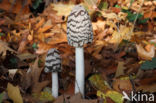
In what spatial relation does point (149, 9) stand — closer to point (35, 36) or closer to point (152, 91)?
point (35, 36)

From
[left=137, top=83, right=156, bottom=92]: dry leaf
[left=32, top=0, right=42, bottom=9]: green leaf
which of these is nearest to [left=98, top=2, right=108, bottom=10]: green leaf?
[left=32, top=0, right=42, bottom=9]: green leaf

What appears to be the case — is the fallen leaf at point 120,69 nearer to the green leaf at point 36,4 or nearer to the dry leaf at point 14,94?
the dry leaf at point 14,94

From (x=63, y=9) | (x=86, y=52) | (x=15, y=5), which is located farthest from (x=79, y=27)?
(x=15, y=5)

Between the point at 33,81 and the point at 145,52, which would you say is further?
the point at 145,52

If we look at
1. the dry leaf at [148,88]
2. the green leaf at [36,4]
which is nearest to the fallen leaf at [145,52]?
the dry leaf at [148,88]

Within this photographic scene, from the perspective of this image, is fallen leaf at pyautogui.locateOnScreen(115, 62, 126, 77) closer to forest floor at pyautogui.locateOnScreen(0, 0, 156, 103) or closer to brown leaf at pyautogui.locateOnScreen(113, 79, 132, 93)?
forest floor at pyautogui.locateOnScreen(0, 0, 156, 103)

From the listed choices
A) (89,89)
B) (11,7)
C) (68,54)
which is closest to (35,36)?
(68,54)

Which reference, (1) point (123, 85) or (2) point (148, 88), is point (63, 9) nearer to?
(1) point (123, 85)

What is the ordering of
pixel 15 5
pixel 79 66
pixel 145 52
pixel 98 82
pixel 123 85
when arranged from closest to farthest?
1. pixel 123 85
2. pixel 79 66
3. pixel 98 82
4. pixel 145 52
5. pixel 15 5
